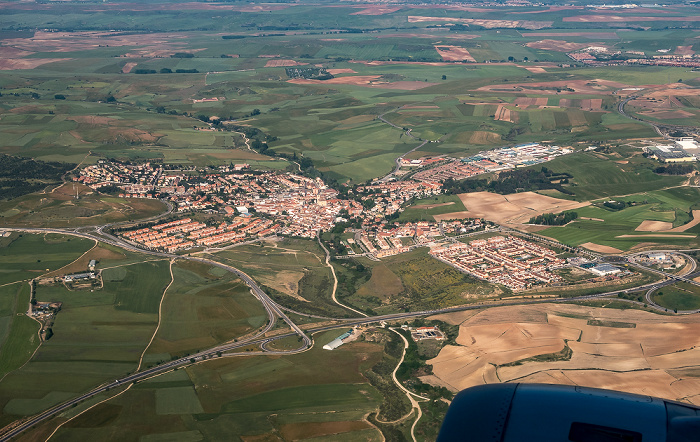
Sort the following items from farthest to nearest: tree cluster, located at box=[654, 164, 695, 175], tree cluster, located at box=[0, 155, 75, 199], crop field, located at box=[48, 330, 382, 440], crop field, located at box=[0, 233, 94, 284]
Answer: tree cluster, located at box=[654, 164, 695, 175], tree cluster, located at box=[0, 155, 75, 199], crop field, located at box=[0, 233, 94, 284], crop field, located at box=[48, 330, 382, 440]

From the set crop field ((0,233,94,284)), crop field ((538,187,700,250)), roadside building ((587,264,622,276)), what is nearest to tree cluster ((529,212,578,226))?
crop field ((538,187,700,250))

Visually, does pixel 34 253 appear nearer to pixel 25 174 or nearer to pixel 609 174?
pixel 25 174

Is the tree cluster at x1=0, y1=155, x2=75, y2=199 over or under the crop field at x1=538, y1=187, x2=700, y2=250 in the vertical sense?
over

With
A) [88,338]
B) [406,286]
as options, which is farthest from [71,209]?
[406,286]

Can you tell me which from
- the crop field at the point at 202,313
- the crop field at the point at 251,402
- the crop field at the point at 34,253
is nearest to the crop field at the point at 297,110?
the crop field at the point at 34,253

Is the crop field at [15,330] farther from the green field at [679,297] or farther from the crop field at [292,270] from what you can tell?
the green field at [679,297]

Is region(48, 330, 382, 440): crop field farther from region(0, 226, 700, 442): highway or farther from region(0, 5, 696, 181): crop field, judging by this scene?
region(0, 5, 696, 181): crop field

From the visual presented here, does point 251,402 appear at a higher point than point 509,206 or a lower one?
higher

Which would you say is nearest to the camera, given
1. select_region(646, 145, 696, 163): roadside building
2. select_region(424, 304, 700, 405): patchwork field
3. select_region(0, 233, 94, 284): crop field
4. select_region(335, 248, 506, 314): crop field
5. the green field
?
select_region(424, 304, 700, 405): patchwork field

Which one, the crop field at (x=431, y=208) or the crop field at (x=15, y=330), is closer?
the crop field at (x=15, y=330)
